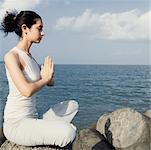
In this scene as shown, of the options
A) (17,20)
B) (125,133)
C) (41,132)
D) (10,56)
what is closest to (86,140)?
(125,133)

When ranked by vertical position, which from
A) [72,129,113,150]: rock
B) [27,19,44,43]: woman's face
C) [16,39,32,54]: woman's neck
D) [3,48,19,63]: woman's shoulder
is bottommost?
[72,129,113,150]: rock

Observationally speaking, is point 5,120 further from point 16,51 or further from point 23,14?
point 23,14

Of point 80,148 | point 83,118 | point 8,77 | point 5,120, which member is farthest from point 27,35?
point 83,118

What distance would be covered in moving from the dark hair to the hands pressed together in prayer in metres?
0.35

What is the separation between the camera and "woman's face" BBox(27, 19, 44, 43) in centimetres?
340

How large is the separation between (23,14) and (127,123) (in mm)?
6887

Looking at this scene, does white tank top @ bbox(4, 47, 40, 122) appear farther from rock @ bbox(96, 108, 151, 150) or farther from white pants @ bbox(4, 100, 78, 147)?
rock @ bbox(96, 108, 151, 150)

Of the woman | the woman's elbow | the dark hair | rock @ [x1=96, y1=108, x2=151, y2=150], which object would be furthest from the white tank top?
rock @ [x1=96, y1=108, x2=151, y2=150]

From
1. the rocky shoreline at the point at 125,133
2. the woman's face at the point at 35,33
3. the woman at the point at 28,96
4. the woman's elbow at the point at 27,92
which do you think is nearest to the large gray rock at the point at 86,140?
the rocky shoreline at the point at 125,133

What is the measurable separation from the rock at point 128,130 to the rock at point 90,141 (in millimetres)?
235

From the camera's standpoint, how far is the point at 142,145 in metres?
10.0

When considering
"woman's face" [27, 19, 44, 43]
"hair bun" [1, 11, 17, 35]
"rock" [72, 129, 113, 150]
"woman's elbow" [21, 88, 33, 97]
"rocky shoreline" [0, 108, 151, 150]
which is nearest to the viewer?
"woman's elbow" [21, 88, 33, 97]

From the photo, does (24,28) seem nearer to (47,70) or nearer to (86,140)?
(47,70)

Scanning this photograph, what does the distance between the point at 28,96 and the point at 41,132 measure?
350 mm
